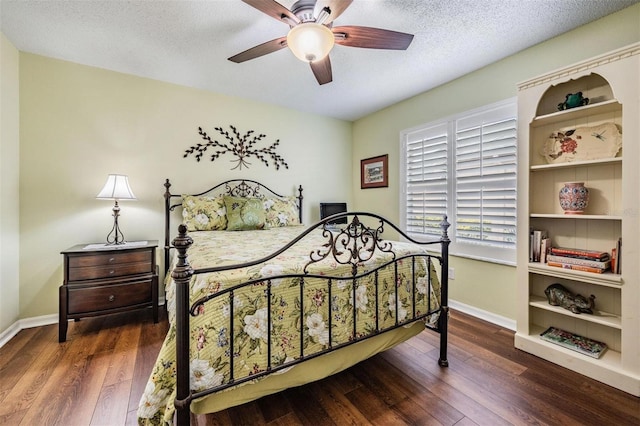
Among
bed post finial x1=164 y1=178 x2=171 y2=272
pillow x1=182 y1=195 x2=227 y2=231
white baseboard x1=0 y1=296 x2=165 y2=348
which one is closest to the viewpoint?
white baseboard x1=0 y1=296 x2=165 y2=348

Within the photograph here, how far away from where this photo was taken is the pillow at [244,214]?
2.91 meters

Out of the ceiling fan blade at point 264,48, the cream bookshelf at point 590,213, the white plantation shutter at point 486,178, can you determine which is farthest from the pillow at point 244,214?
the cream bookshelf at point 590,213

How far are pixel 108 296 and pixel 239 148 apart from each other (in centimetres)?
209

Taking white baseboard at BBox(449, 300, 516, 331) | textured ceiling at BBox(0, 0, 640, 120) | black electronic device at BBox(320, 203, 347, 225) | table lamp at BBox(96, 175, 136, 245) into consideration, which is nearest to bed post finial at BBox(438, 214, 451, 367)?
white baseboard at BBox(449, 300, 516, 331)

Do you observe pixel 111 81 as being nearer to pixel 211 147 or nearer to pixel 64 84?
pixel 64 84

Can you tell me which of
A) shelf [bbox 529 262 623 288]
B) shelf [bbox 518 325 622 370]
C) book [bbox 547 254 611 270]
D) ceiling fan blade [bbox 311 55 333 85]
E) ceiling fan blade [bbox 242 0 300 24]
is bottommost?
shelf [bbox 518 325 622 370]

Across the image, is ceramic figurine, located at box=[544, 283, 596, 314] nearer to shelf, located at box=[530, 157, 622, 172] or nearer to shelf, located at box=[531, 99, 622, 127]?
shelf, located at box=[530, 157, 622, 172]

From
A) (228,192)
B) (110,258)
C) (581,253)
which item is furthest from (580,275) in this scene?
(110,258)

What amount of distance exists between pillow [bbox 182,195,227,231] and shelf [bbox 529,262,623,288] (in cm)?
287

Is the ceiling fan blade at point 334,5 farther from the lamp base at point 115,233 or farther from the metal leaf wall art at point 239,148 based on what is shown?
the lamp base at point 115,233

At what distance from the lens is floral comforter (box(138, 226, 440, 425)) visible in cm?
112

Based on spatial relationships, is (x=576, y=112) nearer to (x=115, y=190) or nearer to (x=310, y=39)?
(x=310, y=39)

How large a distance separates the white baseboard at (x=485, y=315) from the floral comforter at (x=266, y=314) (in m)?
1.21

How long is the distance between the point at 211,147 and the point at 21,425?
2.71m
